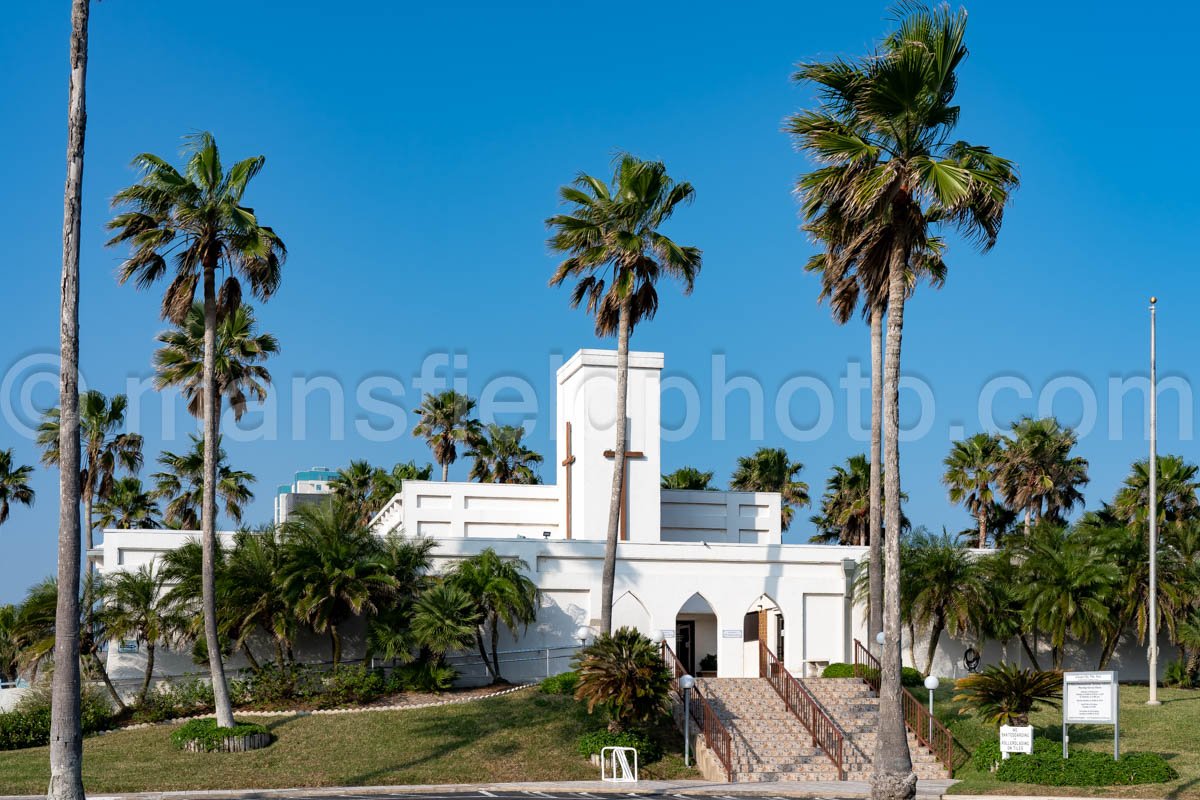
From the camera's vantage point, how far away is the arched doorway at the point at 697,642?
42188mm

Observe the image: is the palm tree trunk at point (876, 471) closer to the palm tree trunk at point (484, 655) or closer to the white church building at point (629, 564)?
the white church building at point (629, 564)

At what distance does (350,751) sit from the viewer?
90.6ft

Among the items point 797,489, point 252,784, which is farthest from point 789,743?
point 797,489

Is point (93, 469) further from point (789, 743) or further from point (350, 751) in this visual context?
point (789, 743)

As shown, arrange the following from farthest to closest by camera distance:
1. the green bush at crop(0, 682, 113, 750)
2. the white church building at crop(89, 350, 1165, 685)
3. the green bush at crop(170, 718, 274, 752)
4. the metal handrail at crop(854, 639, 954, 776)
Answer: the white church building at crop(89, 350, 1165, 685) → the green bush at crop(0, 682, 113, 750) → the metal handrail at crop(854, 639, 954, 776) → the green bush at crop(170, 718, 274, 752)

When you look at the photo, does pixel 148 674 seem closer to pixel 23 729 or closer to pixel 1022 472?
pixel 23 729

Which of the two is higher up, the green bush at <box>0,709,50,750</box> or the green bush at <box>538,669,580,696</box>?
the green bush at <box>538,669,580,696</box>

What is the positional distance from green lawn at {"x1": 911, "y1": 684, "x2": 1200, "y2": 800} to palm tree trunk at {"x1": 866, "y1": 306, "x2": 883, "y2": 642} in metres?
2.57

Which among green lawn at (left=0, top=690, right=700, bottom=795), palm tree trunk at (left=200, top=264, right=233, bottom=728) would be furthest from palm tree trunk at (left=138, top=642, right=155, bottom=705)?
palm tree trunk at (left=200, top=264, right=233, bottom=728)

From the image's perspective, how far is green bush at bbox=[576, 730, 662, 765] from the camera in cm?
2822

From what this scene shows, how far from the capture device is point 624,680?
28.5 meters

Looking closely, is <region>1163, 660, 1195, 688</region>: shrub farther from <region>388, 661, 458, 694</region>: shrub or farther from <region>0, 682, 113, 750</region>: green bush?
<region>0, 682, 113, 750</region>: green bush

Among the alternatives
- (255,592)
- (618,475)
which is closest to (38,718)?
(255,592)

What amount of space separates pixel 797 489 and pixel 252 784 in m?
→ 41.0
